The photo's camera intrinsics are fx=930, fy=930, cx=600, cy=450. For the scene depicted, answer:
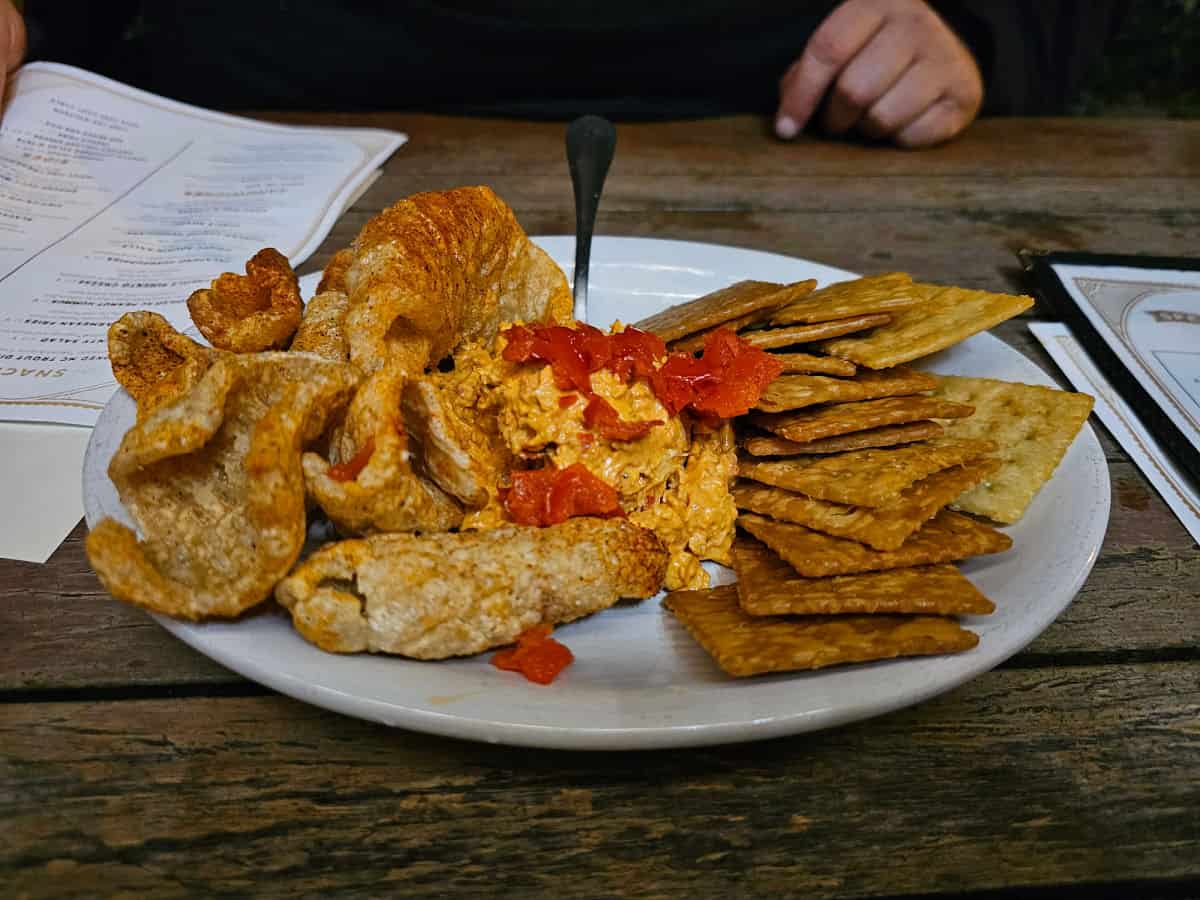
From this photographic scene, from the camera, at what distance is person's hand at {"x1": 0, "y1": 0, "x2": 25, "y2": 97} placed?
2.59 meters

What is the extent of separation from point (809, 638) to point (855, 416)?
44 centimetres

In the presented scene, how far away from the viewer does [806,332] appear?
1518 millimetres

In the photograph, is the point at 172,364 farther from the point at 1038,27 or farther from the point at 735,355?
the point at 1038,27

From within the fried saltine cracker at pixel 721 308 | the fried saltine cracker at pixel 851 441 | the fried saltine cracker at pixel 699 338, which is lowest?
the fried saltine cracker at pixel 851 441

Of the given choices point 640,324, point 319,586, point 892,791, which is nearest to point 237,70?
point 640,324

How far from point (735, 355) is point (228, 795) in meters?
0.90

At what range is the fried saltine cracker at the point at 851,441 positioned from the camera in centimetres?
137

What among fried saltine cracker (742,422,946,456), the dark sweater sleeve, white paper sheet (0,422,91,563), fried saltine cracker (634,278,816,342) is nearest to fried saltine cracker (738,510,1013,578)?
fried saltine cracker (742,422,946,456)

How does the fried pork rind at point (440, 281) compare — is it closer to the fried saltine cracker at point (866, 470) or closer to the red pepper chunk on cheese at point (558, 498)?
the red pepper chunk on cheese at point (558, 498)

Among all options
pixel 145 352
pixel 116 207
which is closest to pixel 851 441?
pixel 145 352

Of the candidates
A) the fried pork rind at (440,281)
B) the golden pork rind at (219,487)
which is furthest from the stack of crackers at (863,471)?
the golden pork rind at (219,487)

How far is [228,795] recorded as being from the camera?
1003 mm

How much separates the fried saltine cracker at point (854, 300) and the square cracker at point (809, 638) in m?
0.61

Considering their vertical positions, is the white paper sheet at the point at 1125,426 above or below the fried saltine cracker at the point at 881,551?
above
